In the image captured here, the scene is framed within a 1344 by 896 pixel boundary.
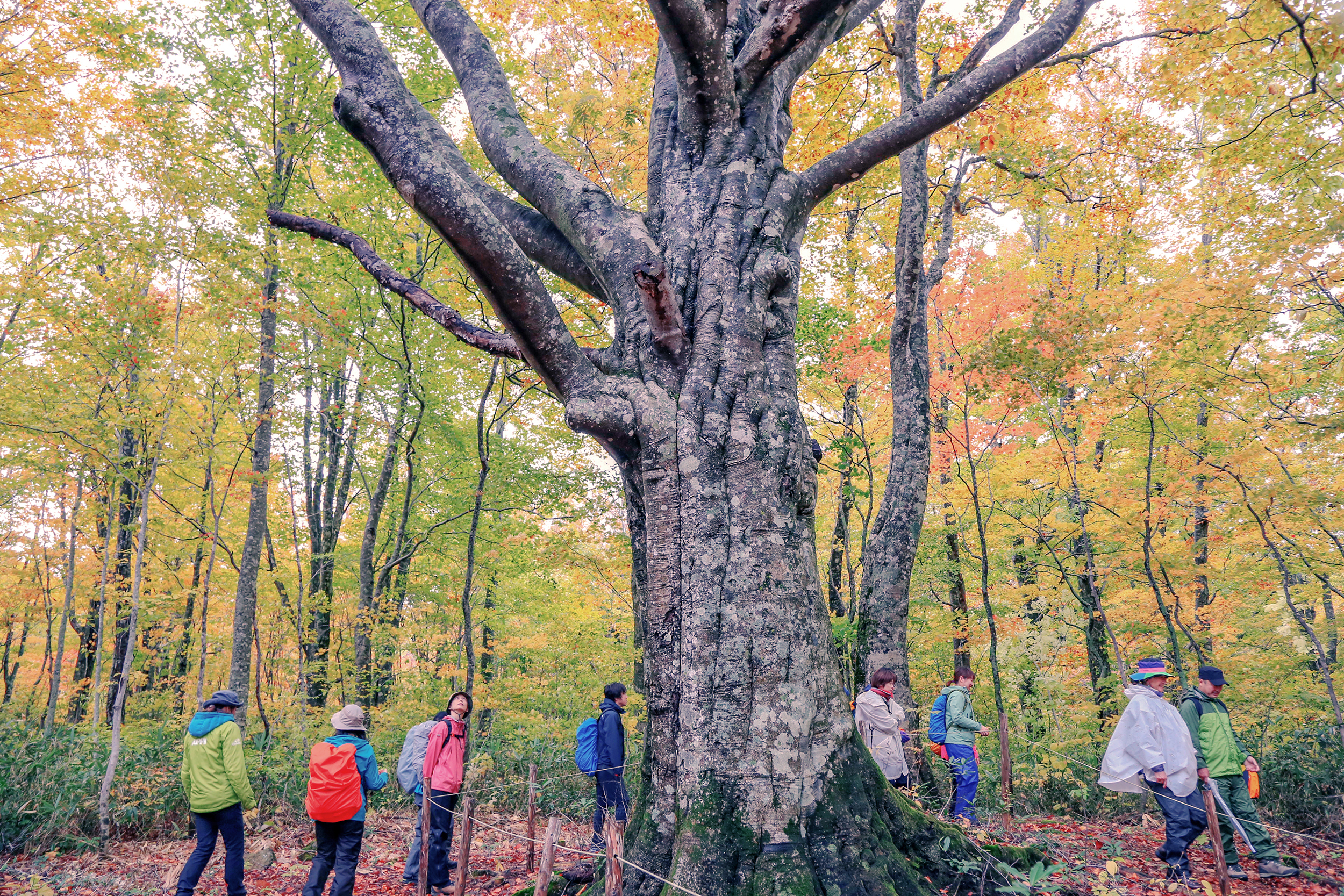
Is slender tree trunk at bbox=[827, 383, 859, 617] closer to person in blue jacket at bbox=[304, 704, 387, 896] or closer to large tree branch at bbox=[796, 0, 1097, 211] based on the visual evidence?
large tree branch at bbox=[796, 0, 1097, 211]

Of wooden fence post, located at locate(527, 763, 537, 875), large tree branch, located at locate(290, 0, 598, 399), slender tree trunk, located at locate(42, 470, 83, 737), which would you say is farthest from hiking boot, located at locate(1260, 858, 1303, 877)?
slender tree trunk, located at locate(42, 470, 83, 737)

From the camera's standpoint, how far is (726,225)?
3.37 m

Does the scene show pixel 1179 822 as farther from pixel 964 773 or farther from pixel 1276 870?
pixel 964 773

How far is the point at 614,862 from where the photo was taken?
273 centimetres

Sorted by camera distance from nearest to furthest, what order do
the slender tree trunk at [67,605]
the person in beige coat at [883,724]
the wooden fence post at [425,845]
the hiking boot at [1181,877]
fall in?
1. the hiking boot at [1181,877]
2. the wooden fence post at [425,845]
3. the person in beige coat at [883,724]
4. the slender tree trunk at [67,605]

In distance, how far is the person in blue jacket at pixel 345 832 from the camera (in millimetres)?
4484

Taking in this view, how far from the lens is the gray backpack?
544 cm

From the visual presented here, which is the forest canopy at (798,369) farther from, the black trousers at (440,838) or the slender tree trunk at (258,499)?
the black trousers at (440,838)

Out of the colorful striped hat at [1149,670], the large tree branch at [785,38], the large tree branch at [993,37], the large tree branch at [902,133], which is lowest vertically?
the colorful striped hat at [1149,670]

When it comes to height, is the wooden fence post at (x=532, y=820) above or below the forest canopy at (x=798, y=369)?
below

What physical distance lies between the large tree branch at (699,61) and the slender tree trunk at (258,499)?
724cm

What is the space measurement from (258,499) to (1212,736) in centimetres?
1135

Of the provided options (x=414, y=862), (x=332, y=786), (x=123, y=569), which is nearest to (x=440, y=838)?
(x=414, y=862)

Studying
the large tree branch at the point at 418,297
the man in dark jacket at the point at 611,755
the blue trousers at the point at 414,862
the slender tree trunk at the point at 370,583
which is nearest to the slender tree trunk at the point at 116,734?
the slender tree trunk at the point at 370,583
